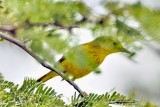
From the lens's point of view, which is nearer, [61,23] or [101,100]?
[61,23]

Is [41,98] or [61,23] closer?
[61,23]

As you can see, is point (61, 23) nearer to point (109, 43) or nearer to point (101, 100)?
point (109, 43)

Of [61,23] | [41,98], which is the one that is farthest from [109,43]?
[41,98]

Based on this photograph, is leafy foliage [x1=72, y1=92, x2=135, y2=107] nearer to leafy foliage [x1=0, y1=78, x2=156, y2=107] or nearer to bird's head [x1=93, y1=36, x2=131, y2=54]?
leafy foliage [x1=0, y1=78, x2=156, y2=107]

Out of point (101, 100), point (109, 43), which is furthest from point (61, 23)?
point (101, 100)

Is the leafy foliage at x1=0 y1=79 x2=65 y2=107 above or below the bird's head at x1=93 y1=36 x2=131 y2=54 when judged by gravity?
above

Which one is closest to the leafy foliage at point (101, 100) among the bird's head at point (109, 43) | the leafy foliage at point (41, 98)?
the leafy foliage at point (41, 98)

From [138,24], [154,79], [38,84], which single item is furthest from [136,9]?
[38,84]

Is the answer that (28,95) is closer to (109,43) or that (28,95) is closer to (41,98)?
(41,98)

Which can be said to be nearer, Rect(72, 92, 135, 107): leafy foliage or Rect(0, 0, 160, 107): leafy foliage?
Rect(0, 0, 160, 107): leafy foliage

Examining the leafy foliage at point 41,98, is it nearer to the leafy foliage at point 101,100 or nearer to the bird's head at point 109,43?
the leafy foliage at point 101,100

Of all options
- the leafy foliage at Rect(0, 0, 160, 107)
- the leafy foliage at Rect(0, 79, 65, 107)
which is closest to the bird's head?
the leafy foliage at Rect(0, 0, 160, 107)

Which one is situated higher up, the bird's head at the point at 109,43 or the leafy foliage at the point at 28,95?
the leafy foliage at the point at 28,95

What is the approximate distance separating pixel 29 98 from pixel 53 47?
0.19 m
